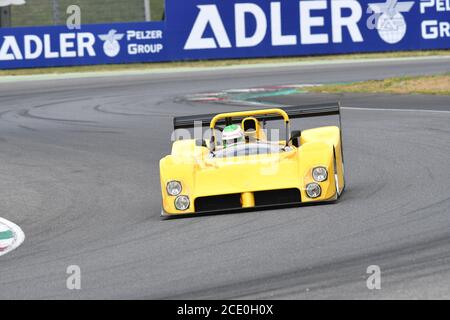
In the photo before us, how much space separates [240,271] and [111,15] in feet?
92.9

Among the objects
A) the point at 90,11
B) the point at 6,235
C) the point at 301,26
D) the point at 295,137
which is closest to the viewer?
the point at 6,235

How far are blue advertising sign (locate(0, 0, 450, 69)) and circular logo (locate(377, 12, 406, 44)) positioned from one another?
0.10ft

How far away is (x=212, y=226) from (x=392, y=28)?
25.6 m

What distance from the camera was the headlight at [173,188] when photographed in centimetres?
→ 1033

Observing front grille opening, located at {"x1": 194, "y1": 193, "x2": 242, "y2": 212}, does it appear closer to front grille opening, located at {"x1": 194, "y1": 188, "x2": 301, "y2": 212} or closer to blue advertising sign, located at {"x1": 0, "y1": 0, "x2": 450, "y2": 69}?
front grille opening, located at {"x1": 194, "y1": 188, "x2": 301, "y2": 212}

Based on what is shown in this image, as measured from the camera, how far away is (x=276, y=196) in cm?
1019

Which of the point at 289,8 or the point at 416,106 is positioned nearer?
the point at 416,106

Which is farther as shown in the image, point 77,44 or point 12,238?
point 77,44

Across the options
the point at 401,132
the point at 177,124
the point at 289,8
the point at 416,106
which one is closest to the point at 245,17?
the point at 289,8

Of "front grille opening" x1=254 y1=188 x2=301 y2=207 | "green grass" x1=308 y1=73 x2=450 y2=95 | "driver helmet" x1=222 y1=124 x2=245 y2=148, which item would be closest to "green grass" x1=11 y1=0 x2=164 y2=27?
"green grass" x1=308 y1=73 x2=450 y2=95

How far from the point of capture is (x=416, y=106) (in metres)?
20.3

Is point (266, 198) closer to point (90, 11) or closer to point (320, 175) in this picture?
point (320, 175)

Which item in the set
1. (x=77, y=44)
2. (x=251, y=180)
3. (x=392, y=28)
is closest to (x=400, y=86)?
(x=392, y=28)

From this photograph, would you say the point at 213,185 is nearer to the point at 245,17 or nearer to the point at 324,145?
the point at 324,145
